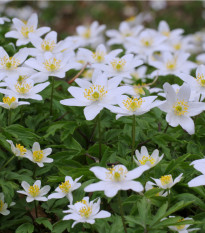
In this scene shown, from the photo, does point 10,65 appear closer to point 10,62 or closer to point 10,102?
point 10,62

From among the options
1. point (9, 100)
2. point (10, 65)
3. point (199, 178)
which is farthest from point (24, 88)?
point (199, 178)

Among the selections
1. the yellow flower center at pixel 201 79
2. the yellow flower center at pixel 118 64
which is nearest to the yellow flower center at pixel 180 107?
the yellow flower center at pixel 201 79

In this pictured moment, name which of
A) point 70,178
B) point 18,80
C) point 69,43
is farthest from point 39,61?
point 70,178

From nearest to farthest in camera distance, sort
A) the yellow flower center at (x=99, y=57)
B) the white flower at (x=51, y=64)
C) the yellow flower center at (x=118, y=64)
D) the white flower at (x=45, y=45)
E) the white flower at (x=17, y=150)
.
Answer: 1. the white flower at (x=17, y=150)
2. the white flower at (x=51, y=64)
3. the yellow flower center at (x=118, y=64)
4. the white flower at (x=45, y=45)
5. the yellow flower center at (x=99, y=57)

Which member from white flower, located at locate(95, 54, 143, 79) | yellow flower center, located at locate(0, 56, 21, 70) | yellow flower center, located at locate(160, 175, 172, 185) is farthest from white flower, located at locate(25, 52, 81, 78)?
yellow flower center, located at locate(160, 175, 172, 185)

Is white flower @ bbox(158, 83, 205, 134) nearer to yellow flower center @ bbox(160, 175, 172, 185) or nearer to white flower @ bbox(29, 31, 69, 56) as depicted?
yellow flower center @ bbox(160, 175, 172, 185)

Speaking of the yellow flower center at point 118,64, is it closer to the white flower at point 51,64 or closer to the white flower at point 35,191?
the white flower at point 51,64
